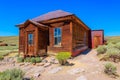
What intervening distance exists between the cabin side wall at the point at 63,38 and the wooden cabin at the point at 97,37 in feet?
37.1

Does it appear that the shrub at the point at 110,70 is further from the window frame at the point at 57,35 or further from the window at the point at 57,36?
the window at the point at 57,36

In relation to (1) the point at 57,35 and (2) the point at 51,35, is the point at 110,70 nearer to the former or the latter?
(1) the point at 57,35

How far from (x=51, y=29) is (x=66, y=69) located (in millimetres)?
5699

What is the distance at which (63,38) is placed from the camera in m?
14.4

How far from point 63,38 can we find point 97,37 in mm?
11840

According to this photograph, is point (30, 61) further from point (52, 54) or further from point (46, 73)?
point (46, 73)

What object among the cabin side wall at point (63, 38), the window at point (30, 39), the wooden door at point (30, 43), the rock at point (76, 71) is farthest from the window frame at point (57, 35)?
the rock at point (76, 71)

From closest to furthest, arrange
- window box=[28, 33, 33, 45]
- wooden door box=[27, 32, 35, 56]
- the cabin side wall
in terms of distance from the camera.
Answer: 1. the cabin side wall
2. wooden door box=[27, 32, 35, 56]
3. window box=[28, 33, 33, 45]

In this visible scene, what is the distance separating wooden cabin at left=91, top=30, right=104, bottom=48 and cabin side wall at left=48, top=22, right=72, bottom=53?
11313 millimetres

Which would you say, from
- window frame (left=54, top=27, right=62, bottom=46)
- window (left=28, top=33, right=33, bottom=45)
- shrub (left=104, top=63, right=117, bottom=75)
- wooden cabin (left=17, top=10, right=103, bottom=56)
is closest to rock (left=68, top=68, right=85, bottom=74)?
shrub (left=104, top=63, right=117, bottom=75)

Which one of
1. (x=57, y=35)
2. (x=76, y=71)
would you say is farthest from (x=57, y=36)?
(x=76, y=71)

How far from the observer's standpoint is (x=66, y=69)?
10648 millimetres

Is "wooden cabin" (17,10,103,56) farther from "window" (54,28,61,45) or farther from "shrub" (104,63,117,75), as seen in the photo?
"shrub" (104,63,117,75)

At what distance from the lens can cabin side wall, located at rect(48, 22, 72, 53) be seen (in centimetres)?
1403
